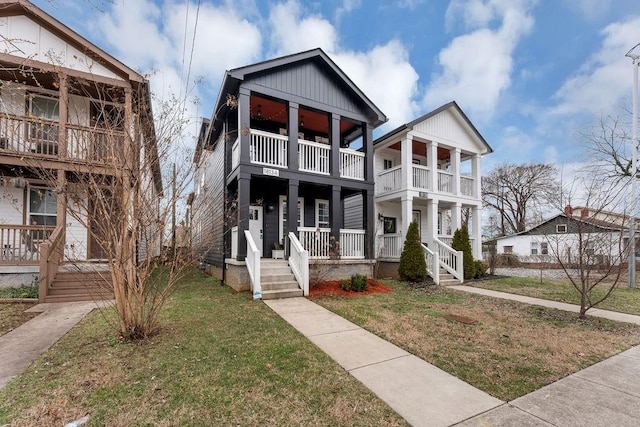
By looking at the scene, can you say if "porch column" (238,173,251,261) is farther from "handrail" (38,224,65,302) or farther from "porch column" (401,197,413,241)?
"porch column" (401,197,413,241)

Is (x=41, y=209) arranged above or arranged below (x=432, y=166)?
Result: below

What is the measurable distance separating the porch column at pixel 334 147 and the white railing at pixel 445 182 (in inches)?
233

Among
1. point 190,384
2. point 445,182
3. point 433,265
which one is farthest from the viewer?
point 445,182

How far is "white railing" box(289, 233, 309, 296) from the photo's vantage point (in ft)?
26.9

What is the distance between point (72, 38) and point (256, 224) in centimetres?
794

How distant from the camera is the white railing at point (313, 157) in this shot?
10242 millimetres

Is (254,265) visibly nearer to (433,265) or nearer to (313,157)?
(313,157)

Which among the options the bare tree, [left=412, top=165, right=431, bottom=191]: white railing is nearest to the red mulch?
[left=412, top=165, right=431, bottom=191]: white railing

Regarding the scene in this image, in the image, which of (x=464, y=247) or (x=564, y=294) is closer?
(x=564, y=294)

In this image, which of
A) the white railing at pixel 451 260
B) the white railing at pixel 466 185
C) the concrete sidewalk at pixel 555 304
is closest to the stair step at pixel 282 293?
the concrete sidewalk at pixel 555 304

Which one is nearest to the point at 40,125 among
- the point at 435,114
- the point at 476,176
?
the point at 435,114

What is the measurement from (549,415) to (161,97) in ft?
21.4

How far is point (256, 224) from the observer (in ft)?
37.7

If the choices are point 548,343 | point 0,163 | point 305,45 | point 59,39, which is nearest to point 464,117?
point 305,45
